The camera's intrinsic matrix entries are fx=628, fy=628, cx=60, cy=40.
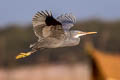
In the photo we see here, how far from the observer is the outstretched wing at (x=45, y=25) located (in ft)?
22.0

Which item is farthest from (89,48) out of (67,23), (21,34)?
(21,34)

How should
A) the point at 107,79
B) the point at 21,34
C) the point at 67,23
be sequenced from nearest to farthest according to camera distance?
the point at 67,23 < the point at 107,79 < the point at 21,34

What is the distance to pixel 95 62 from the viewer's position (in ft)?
46.2

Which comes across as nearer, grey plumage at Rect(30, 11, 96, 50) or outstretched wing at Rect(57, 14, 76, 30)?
grey plumage at Rect(30, 11, 96, 50)

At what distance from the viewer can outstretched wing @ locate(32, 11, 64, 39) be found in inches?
264

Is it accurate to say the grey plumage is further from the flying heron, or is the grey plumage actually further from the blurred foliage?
the blurred foliage

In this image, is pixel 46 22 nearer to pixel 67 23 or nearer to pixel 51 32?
pixel 51 32

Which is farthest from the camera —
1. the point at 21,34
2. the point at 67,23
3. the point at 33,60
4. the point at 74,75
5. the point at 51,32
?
the point at 21,34

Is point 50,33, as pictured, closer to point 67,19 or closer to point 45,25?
point 45,25

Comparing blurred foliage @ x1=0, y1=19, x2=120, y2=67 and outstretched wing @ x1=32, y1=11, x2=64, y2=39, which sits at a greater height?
outstretched wing @ x1=32, y1=11, x2=64, y2=39

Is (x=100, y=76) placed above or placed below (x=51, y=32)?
A: below

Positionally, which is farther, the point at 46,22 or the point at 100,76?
the point at 100,76

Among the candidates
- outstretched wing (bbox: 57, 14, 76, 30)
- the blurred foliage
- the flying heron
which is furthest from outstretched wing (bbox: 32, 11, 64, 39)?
the blurred foliage

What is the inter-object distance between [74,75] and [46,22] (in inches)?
752
